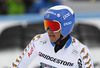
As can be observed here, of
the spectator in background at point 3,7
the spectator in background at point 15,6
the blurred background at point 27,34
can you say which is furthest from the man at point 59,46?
the spectator in background at point 3,7

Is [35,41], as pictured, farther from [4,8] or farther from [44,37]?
[4,8]

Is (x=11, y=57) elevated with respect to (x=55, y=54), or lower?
lower

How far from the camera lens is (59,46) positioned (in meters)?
2.48

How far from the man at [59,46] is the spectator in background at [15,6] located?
12.6ft

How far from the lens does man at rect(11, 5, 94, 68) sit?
226cm

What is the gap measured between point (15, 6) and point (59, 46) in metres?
4.05

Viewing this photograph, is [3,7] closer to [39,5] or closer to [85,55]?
[39,5]

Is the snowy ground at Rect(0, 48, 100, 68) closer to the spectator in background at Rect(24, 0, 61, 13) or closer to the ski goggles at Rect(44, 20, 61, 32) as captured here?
the ski goggles at Rect(44, 20, 61, 32)

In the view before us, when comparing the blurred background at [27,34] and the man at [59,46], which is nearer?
the man at [59,46]

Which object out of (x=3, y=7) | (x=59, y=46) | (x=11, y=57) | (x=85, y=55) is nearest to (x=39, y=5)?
(x=3, y=7)

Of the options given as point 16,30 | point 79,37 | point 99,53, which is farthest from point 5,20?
point 99,53

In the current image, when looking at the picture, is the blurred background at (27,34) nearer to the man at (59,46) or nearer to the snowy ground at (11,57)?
the snowy ground at (11,57)

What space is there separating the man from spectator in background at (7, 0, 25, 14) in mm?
3852

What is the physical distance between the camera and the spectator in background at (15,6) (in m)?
6.27
